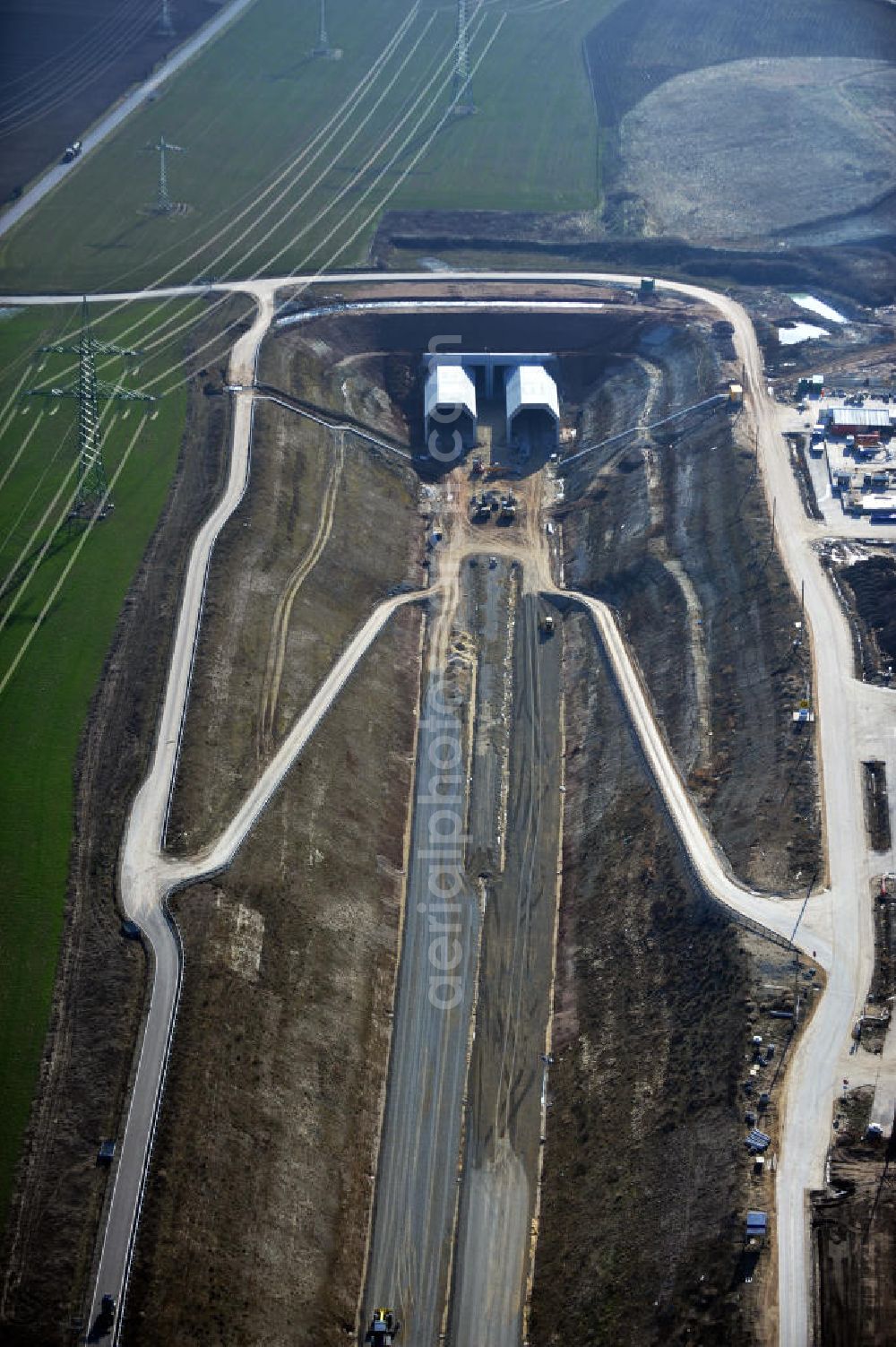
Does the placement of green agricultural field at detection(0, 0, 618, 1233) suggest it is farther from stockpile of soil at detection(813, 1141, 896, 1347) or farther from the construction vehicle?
stockpile of soil at detection(813, 1141, 896, 1347)

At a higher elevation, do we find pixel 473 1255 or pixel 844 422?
pixel 844 422

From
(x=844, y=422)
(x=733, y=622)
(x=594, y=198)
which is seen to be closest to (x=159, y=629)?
(x=733, y=622)

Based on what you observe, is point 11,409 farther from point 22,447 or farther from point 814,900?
point 814,900

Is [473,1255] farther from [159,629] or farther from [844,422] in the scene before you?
[844,422]

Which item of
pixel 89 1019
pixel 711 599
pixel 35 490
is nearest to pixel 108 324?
pixel 35 490

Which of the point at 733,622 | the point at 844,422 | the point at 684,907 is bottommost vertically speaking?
the point at 684,907

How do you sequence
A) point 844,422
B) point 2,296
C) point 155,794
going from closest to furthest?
1. point 155,794
2. point 844,422
3. point 2,296

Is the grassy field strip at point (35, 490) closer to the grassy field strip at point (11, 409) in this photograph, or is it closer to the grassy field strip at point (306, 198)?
the grassy field strip at point (11, 409)
